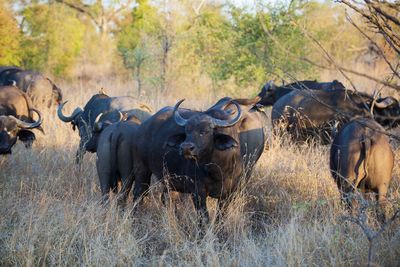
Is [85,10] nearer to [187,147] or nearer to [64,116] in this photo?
[64,116]

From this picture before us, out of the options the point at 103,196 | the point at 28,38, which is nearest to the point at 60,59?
the point at 28,38

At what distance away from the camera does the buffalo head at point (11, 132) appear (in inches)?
365

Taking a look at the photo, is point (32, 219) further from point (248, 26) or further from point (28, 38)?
point (28, 38)

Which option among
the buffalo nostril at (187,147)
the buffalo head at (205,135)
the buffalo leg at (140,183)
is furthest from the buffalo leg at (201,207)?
the buffalo leg at (140,183)

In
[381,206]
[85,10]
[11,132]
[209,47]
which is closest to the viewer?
[381,206]

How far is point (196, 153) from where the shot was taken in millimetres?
5984

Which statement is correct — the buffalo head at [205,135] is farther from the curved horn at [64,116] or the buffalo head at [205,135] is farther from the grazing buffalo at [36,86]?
the grazing buffalo at [36,86]

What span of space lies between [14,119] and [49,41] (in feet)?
60.6

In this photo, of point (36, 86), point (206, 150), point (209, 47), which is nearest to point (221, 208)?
point (206, 150)

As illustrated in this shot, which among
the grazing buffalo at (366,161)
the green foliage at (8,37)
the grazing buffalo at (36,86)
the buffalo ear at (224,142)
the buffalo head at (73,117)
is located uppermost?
the green foliage at (8,37)

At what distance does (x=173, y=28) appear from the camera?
19.5 meters

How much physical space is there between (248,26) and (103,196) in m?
10.5

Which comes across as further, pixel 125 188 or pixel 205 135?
pixel 125 188

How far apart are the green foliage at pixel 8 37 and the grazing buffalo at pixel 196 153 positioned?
1571cm
